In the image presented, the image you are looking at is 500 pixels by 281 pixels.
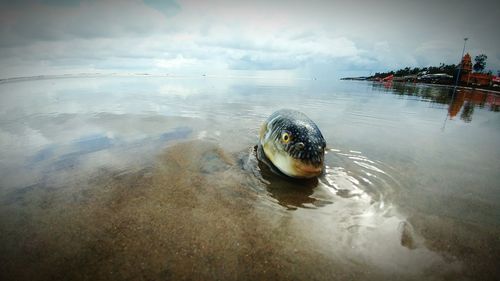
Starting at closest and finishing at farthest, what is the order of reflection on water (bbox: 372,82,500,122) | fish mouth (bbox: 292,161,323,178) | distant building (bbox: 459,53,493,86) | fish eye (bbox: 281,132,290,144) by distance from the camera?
fish mouth (bbox: 292,161,323,178) < fish eye (bbox: 281,132,290,144) < reflection on water (bbox: 372,82,500,122) < distant building (bbox: 459,53,493,86)

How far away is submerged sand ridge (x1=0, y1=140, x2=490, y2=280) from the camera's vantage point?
2797 mm

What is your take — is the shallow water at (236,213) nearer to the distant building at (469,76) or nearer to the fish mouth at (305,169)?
the fish mouth at (305,169)

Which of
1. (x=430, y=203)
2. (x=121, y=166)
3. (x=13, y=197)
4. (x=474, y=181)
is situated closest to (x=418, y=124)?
(x=474, y=181)

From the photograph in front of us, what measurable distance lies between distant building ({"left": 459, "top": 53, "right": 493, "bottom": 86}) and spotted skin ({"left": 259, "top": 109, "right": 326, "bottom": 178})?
88.0 metres

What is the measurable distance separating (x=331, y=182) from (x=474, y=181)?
138 inches

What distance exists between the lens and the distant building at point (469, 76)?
A: 63.6 metres

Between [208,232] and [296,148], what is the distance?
2.60 meters

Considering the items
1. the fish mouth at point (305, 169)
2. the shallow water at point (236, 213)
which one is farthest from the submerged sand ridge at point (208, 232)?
the fish mouth at point (305, 169)

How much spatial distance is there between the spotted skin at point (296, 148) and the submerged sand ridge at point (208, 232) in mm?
404

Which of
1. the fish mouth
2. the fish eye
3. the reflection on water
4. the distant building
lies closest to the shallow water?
the fish mouth

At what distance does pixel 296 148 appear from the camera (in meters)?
4.93

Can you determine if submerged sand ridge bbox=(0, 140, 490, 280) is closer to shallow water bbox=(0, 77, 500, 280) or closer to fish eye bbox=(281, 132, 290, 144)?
shallow water bbox=(0, 77, 500, 280)

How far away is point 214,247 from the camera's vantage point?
317cm

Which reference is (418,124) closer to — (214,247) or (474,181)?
(474,181)
